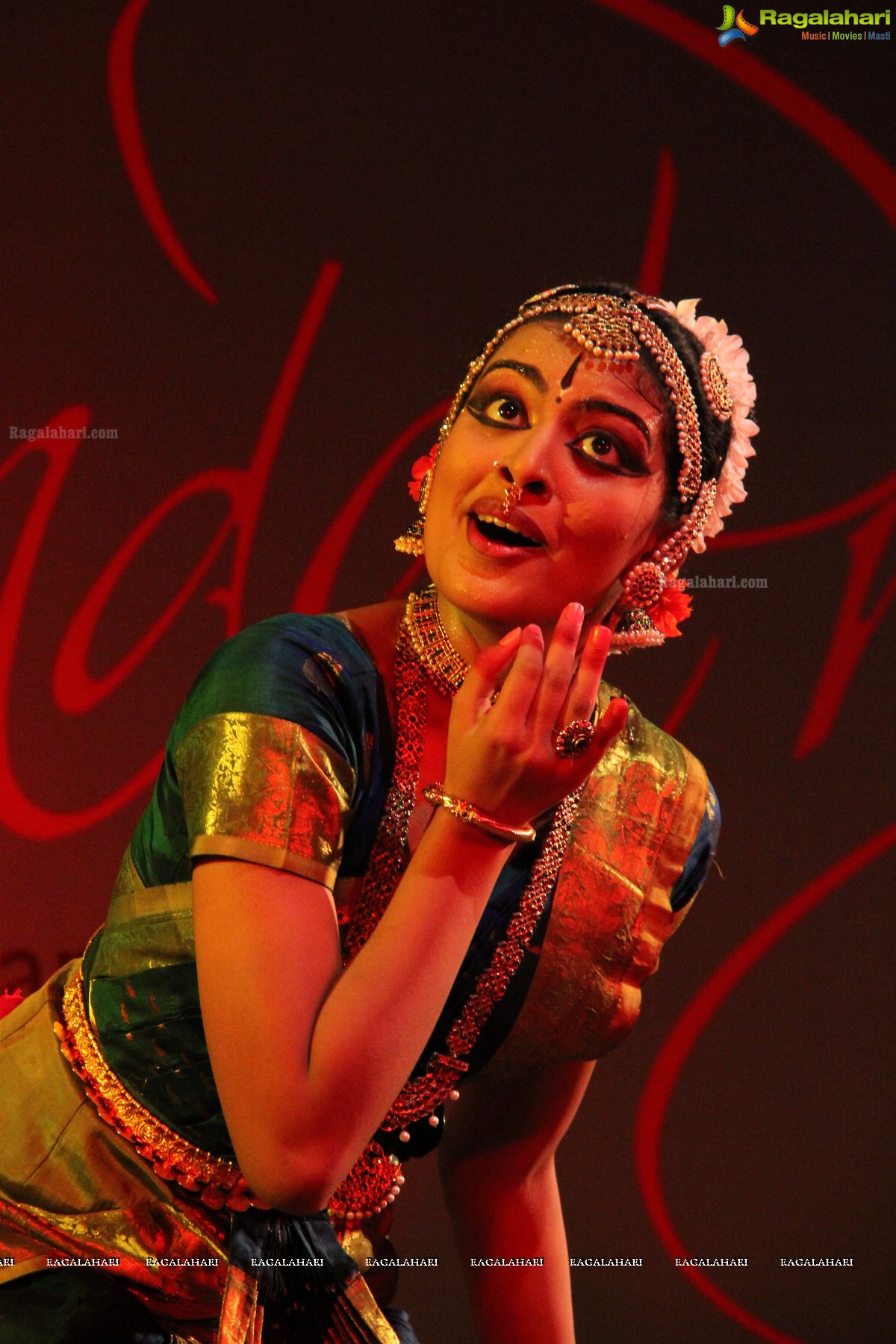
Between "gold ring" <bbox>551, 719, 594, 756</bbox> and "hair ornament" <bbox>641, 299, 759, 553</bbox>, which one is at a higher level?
"hair ornament" <bbox>641, 299, 759, 553</bbox>

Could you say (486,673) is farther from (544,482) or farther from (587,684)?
(544,482)

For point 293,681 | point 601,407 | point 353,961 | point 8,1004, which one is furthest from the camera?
point 8,1004

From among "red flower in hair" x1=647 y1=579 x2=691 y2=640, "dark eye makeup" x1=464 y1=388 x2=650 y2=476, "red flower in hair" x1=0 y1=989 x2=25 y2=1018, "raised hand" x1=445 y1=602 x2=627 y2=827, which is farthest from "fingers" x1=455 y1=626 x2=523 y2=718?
"red flower in hair" x1=0 y1=989 x2=25 y2=1018

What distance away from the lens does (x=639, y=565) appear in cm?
132

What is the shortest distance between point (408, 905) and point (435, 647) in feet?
1.11

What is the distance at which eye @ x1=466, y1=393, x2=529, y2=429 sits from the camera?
4.06 ft

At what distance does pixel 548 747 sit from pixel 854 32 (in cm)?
169

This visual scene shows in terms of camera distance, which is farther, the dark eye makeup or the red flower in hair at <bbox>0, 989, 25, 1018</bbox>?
the red flower in hair at <bbox>0, 989, 25, 1018</bbox>

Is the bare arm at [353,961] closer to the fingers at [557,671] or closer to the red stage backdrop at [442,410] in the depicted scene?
the fingers at [557,671]

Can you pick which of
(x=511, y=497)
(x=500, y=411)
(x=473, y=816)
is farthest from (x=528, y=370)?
(x=473, y=816)

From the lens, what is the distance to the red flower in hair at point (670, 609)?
1.39 metres

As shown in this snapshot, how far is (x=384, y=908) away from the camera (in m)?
1.17

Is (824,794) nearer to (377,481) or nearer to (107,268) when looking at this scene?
(377,481)

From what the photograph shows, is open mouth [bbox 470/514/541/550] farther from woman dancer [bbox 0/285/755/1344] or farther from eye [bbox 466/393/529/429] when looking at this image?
eye [bbox 466/393/529/429]
